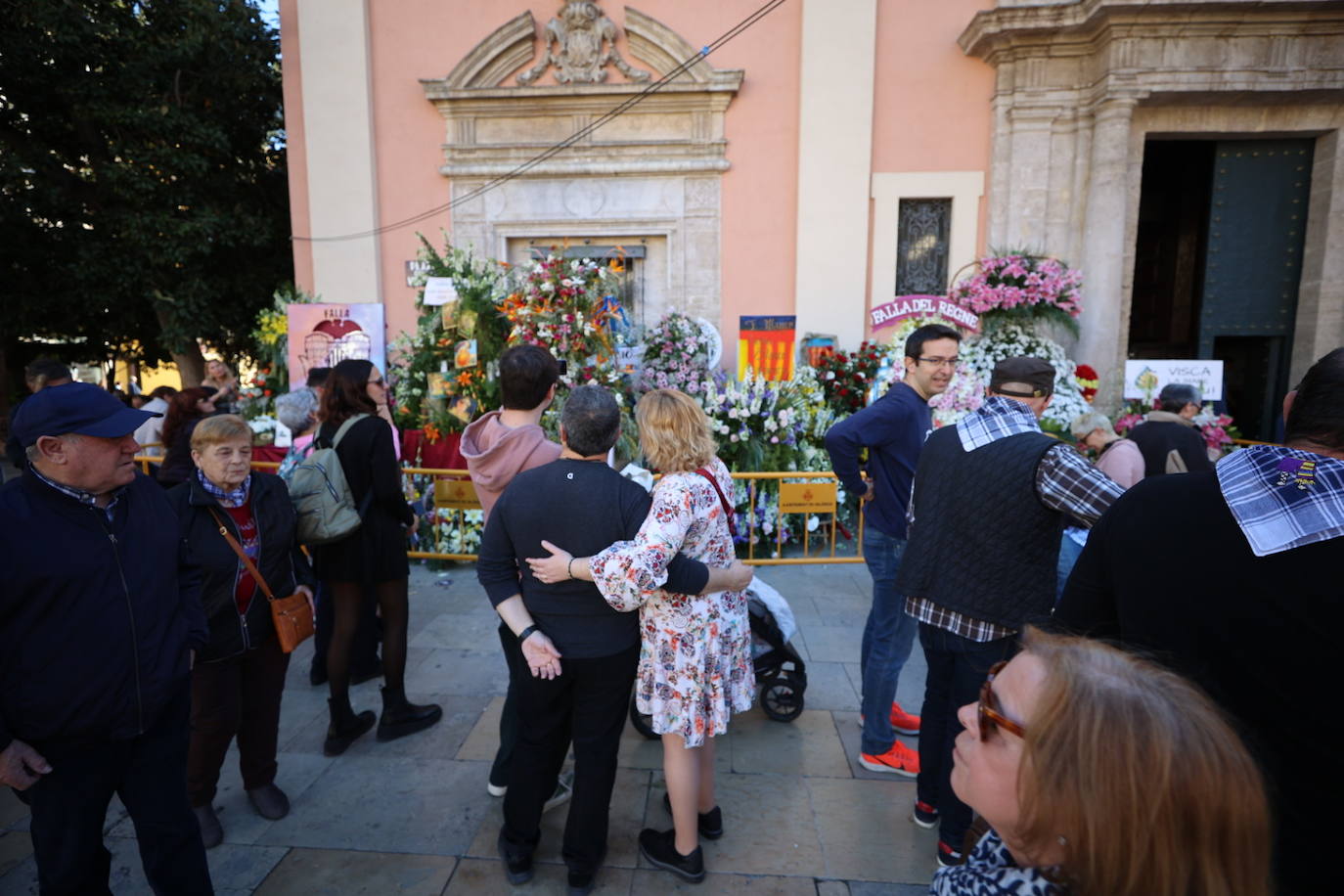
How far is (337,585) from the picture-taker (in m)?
3.35

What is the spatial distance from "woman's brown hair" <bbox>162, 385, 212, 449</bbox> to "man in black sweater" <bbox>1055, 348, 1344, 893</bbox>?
434 cm

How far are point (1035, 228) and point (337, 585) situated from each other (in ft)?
30.5

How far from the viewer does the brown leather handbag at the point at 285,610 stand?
2631 millimetres

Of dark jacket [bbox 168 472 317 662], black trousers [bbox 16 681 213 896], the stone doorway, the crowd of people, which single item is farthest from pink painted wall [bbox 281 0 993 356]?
black trousers [bbox 16 681 213 896]

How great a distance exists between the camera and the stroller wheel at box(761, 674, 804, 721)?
11.8 feet

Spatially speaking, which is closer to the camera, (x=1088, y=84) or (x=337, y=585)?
(x=337, y=585)

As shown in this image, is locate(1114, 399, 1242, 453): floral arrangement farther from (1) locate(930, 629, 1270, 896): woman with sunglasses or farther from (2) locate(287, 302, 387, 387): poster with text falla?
(2) locate(287, 302, 387, 387): poster with text falla

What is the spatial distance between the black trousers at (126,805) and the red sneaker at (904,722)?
3.04 meters

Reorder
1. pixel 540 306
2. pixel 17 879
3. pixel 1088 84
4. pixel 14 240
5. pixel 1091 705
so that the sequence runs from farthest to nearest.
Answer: pixel 14 240
pixel 1088 84
pixel 540 306
pixel 17 879
pixel 1091 705

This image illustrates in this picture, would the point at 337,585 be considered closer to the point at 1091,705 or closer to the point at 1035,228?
the point at 1091,705

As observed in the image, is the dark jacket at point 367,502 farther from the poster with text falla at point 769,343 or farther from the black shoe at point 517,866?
the poster with text falla at point 769,343

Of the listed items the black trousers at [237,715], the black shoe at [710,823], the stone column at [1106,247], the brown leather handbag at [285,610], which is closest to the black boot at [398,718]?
the black trousers at [237,715]

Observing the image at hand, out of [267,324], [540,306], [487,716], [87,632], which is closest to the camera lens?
[87,632]

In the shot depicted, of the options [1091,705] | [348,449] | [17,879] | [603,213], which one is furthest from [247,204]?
[1091,705]
